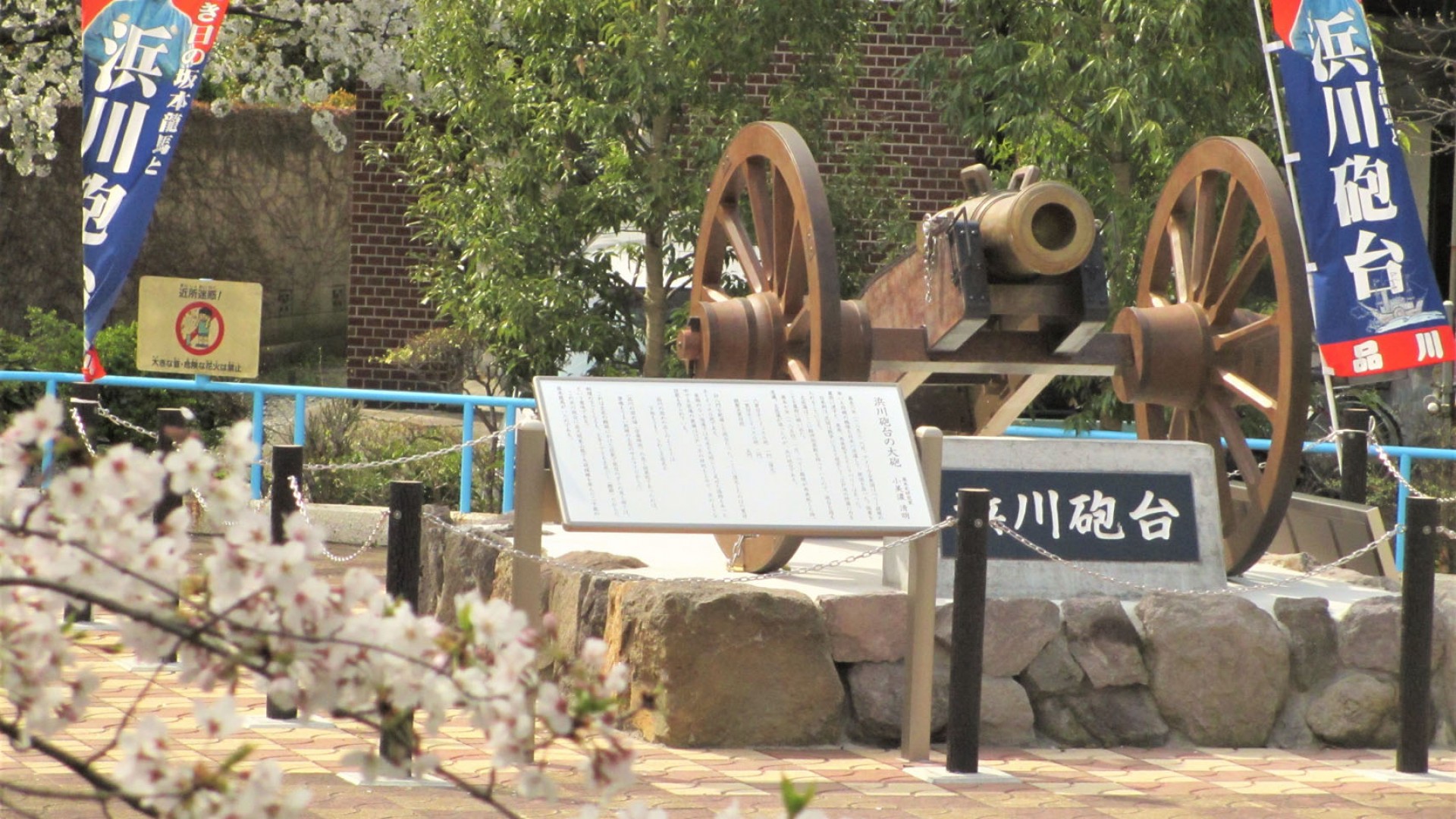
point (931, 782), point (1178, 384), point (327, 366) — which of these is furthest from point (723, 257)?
point (327, 366)

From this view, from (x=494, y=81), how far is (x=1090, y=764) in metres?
6.06

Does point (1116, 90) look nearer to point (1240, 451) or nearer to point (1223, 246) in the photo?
point (1223, 246)

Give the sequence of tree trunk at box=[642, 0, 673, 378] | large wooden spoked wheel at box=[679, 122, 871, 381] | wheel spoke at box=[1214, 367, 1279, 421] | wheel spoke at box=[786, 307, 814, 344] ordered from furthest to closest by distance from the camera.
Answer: tree trunk at box=[642, 0, 673, 378]
wheel spoke at box=[786, 307, 814, 344]
wheel spoke at box=[1214, 367, 1279, 421]
large wooden spoked wheel at box=[679, 122, 871, 381]

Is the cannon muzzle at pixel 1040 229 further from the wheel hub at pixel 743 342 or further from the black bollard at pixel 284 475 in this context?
the black bollard at pixel 284 475

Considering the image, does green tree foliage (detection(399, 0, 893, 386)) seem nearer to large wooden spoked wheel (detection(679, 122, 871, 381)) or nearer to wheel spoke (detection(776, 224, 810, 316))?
large wooden spoked wheel (detection(679, 122, 871, 381))

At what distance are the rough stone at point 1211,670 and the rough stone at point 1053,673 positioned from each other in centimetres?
26

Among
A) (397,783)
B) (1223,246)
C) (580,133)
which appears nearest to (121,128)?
(580,133)

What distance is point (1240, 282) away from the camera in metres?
6.50

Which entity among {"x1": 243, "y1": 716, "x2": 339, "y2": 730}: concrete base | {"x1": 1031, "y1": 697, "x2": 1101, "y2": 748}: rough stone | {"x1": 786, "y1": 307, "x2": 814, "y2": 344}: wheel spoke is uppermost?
{"x1": 786, "y1": 307, "x2": 814, "y2": 344}: wheel spoke

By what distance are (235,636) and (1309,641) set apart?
15.3ft

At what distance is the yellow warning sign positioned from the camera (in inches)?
376

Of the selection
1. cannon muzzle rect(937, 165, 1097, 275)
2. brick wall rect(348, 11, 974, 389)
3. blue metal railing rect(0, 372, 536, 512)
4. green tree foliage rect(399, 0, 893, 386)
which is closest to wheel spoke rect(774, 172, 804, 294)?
cannon muzzle rect(937, 165, 1097, 275)

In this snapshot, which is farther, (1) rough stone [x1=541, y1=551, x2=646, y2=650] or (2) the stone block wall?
(1) rough stone [x1=541, y1=551, x2=646, y2=650]

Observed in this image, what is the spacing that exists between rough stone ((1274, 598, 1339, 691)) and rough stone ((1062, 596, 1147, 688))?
50 cm
